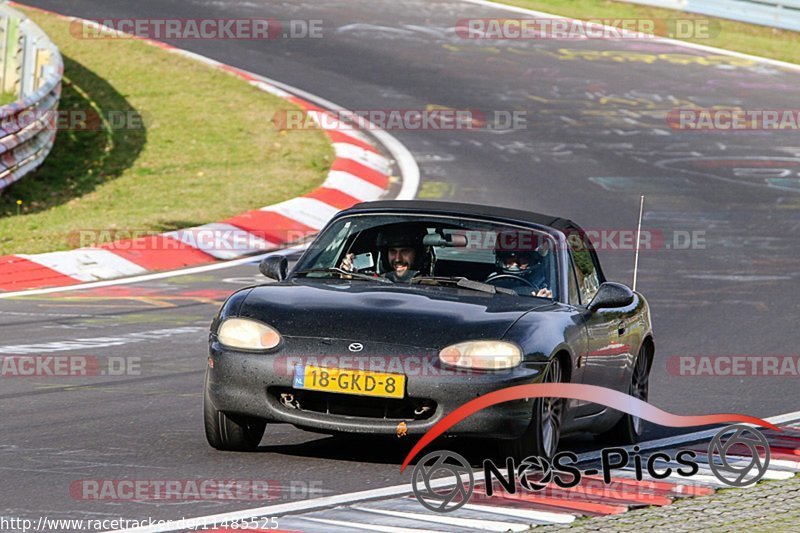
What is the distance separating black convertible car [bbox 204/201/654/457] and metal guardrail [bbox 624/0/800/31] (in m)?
20.6

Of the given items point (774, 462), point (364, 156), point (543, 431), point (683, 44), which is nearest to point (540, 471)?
point (543, 431)

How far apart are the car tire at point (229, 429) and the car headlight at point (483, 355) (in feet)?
3.17

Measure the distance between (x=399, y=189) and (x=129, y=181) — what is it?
326 centimetres

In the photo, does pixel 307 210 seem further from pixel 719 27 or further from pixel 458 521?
pixel 719 27

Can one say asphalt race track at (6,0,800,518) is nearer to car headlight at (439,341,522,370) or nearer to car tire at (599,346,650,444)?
car tire at (599,346,650,444)

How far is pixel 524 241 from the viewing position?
27.3 feet

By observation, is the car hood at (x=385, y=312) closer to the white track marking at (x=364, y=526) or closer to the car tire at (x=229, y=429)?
the car tire at (x=229, y=429)

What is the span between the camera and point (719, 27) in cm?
2834

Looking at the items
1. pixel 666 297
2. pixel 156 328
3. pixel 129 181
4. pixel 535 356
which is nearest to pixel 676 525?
Result: pixel 535 356

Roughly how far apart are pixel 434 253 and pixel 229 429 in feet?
5.45

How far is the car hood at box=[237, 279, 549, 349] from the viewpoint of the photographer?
708cm

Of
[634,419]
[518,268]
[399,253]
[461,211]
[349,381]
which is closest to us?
[349,381]

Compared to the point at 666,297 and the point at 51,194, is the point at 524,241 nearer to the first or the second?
the point at 666,297

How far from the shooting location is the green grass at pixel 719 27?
26.8 meters
